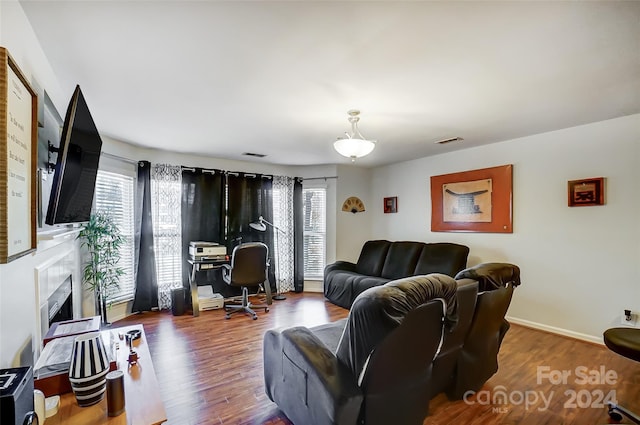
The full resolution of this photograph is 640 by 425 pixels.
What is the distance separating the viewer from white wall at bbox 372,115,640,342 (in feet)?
9.66

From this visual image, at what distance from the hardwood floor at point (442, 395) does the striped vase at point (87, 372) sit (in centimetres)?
100

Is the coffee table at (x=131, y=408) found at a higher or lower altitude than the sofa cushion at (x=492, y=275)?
lower

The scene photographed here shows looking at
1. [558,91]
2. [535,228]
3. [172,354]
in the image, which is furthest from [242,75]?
[535,228]

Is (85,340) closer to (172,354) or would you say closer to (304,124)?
(172,354)

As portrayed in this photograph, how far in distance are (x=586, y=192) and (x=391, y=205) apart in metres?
2.69

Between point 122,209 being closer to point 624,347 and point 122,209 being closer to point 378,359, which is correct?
point 378,359

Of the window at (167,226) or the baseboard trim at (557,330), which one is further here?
the window at (167,226)

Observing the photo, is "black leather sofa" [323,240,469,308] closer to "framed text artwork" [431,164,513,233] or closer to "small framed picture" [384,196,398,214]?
"framed text artwork" [431,164,513,233]

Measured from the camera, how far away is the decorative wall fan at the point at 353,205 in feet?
17.9

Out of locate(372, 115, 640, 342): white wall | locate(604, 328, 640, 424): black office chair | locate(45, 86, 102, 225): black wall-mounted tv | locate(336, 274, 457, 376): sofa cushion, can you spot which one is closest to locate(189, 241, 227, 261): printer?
locate(45, 86, 102, 225): black wall-mounted tv

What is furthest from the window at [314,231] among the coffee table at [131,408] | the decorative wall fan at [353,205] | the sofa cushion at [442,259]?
the coffee table at [131,408]

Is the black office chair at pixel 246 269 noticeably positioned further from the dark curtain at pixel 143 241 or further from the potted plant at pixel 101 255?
the potted plant at pixel 101 255

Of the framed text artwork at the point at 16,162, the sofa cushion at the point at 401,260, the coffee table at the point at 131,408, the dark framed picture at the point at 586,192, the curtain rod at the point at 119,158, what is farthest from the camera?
the sofa cushion at the point at 401,260

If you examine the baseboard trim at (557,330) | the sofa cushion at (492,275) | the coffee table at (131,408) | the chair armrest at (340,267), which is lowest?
the baseboard trim at (557,330)
